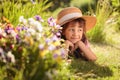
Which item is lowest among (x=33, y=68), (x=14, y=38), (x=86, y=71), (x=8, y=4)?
(x=86, y=71)

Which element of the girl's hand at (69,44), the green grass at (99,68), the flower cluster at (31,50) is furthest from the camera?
the girl's hand at (69,44)

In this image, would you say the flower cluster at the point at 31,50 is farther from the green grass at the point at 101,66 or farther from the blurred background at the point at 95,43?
the green grass at the point at 101,66

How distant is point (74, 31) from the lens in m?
5.73

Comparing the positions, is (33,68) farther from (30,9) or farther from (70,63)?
(30,9)

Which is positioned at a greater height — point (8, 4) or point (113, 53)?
point (8, 4)

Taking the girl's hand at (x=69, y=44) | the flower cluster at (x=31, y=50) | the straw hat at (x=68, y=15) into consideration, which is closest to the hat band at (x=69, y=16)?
the straw hat at (x=68, y=15)

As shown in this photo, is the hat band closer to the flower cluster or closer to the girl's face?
the girl's face

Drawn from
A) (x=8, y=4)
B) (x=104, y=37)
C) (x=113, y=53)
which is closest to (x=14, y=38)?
(x=8, y=4)

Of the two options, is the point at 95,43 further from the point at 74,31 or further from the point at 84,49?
the point at 74,31

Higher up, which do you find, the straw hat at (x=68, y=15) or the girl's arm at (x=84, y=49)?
the straw hat at (x=68, y=15)

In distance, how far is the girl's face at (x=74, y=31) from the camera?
225 inches

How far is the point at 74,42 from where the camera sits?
229 inches

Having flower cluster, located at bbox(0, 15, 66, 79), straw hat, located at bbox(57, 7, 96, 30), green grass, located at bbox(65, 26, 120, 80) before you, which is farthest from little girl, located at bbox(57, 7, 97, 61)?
flower cluster, located at bbox(0, 15, 66, 79)

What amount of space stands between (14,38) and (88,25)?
2625 millimetres
